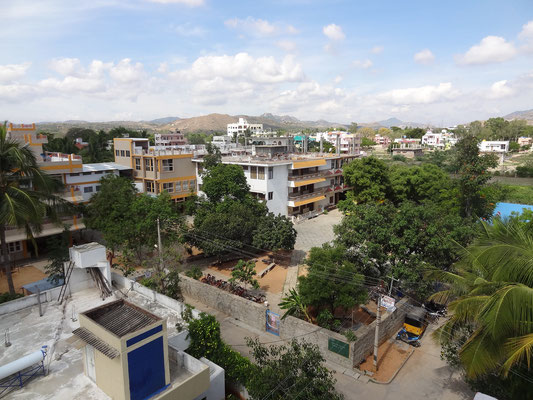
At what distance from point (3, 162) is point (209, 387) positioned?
39.3 ft

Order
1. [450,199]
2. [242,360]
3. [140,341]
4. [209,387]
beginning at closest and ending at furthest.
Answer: [140,341]
[209,387]
[242,360]
[450,199]

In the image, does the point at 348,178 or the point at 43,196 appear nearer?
the point at 43,196

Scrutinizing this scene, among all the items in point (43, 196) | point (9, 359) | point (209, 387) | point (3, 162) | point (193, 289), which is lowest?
point (193, 289)

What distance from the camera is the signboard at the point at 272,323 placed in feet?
52.6

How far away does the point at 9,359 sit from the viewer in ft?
31.8

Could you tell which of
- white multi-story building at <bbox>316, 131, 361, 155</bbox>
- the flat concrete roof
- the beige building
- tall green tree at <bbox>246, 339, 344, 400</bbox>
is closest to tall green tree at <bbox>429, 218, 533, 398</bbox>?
tall green tree at <bbox>246, 339, 344, 400</bbox>

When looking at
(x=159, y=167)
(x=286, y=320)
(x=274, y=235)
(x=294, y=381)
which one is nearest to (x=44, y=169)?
(x=159, y=167)

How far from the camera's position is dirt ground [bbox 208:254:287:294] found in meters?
21.0

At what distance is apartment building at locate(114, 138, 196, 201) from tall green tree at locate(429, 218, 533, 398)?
27044 mm

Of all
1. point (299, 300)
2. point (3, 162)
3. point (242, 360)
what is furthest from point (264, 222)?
point (3, 162)

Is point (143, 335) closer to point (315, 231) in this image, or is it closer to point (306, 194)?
point (315, 231)

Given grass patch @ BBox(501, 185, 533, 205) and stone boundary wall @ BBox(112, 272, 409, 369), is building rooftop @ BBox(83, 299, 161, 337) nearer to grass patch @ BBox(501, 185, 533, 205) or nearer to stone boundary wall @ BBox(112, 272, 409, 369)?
stone boundary wall @ BBox(112, 272, 409, 369)

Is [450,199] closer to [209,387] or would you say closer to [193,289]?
[193,289]

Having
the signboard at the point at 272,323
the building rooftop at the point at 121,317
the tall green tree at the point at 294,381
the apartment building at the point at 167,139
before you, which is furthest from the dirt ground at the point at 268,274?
the apartment building at the point at 167,139
